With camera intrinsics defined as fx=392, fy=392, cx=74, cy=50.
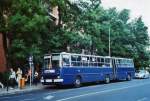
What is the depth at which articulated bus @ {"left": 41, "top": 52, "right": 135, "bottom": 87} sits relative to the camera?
3041 cm

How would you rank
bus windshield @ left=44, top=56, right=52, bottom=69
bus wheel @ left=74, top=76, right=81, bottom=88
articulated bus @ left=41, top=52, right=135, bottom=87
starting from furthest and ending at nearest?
bus wheel @ left=74, top=76, right=81, bottom=88 < bus windshield @ left=44, top=56, right=52, bottom=69 < articulated bus @ left=41, top=52, right=135, bottom=87

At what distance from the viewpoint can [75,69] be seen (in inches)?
1260

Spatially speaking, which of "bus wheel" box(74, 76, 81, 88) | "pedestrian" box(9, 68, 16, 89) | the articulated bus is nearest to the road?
the articulated bus

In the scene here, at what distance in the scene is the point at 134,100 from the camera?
60.6ft

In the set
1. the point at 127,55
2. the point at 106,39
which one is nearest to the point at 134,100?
the point at 106,39

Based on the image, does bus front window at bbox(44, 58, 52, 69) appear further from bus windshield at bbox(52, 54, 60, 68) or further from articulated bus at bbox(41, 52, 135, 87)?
bus windshield at bbox(52, 54, 60, 68)

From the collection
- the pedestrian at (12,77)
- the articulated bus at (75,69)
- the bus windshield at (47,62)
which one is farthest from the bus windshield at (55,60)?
the pedestrian at (12,77)

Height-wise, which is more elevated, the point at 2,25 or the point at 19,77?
the point at 2,25

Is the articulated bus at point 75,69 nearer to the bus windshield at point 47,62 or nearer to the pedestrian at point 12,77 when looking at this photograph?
the bus windshield at point 47,62

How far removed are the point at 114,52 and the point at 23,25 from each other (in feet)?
102

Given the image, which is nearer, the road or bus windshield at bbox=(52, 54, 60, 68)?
the road

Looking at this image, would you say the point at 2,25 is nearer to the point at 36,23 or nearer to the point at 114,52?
the point at 36,23

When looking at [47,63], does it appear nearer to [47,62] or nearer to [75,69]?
[47,62]

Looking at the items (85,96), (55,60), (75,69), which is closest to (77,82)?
(75,69)
